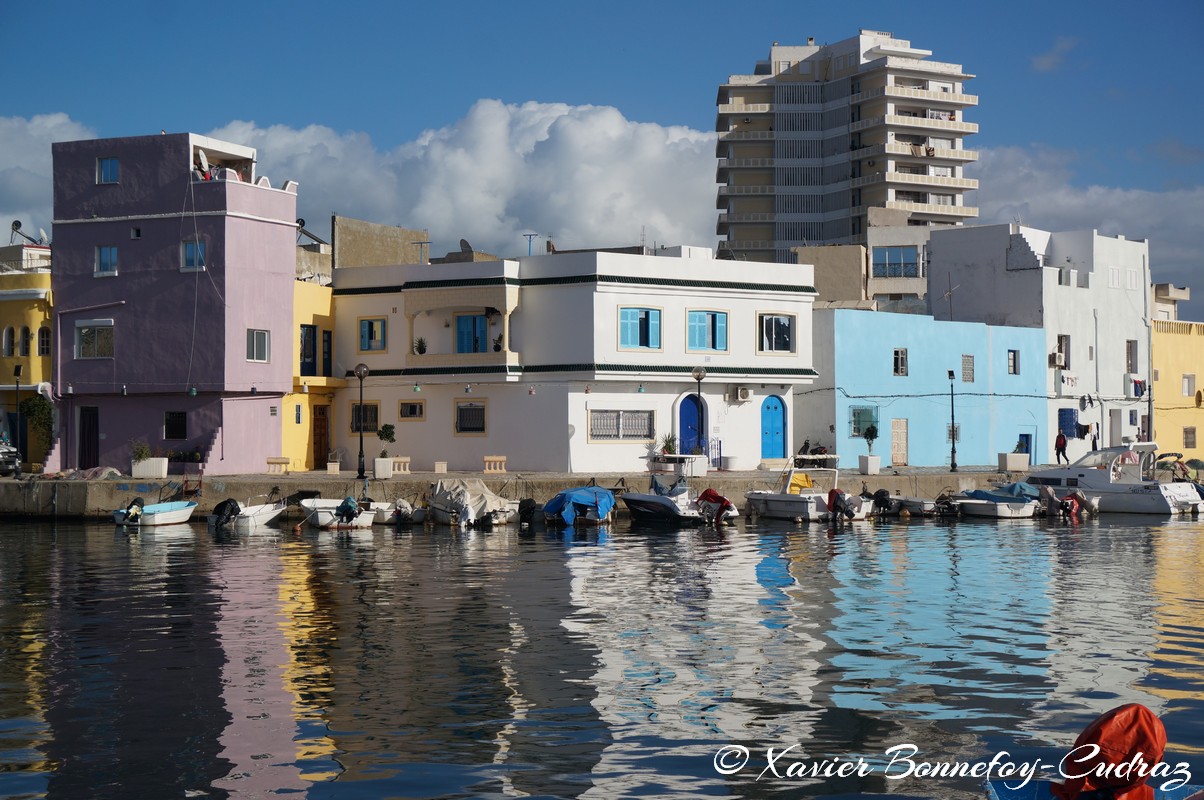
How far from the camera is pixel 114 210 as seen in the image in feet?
145

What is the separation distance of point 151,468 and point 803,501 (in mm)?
20922

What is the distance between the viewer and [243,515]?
126ft

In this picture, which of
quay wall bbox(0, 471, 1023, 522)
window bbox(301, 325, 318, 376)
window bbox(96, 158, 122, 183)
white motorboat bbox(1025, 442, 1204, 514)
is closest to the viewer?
quay wall bbox(0, 471, 1023, 522)

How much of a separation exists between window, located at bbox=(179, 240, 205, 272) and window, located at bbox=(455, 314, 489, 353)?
9.04 meters

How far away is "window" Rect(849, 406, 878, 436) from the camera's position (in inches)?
2008

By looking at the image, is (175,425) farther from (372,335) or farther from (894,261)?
(894,261)

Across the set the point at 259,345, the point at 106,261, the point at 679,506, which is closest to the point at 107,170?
the point at 106,261

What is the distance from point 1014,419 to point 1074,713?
1718 inches

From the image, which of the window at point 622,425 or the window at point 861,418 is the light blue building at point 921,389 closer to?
the window at point 861,418

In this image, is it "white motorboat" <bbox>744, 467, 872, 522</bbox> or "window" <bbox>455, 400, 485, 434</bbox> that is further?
"window" <bbox>455, 400, 485, 434</bbox>

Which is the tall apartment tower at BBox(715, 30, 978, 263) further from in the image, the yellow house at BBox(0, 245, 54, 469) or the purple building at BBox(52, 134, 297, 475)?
the yellow house at BBox(0, 245, 54, 469)

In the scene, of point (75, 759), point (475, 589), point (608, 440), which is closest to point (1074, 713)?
point (75, 759)

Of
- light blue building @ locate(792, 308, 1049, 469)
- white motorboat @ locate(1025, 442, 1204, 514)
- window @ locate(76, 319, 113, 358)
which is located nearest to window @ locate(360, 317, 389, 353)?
window @ locate(76, 319, 113, 358)

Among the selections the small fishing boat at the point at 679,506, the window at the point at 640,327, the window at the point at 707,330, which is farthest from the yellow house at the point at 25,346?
the window at the point at 707,330
